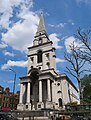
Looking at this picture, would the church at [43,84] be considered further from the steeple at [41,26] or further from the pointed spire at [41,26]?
A: the pointed spire at [41,26]

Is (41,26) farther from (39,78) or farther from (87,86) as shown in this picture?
(87,86)

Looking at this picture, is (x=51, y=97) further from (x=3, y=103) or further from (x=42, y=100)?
(x=3, y=103)

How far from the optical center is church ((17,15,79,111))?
38.2 metres

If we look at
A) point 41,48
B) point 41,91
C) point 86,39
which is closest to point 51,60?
point 41,48

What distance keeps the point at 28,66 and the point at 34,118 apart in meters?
30.2

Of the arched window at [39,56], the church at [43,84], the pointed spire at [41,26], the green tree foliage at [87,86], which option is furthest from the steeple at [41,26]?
the green tree foliage at [87,86]

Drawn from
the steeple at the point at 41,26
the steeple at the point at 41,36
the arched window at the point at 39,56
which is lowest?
the arched window at the point at 39,56

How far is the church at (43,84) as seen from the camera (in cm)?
3816

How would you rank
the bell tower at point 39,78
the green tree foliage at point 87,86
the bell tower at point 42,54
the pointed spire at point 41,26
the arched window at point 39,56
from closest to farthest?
1. the bell tower at point 39,78
2. the bell tower at point 42,54
3. the green tree foliage at point 87,86
4. the arched window at point 39,56
5. the pointed spire at point 41,26

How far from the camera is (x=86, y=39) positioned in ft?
74.1

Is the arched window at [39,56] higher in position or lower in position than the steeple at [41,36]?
lower

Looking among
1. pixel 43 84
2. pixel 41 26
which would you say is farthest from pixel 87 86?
pixel 41 26

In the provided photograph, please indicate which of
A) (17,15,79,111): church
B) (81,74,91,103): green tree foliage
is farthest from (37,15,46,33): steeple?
(81,74,91,103): green tree foliage

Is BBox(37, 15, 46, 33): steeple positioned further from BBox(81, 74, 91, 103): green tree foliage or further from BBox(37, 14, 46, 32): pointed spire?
BBox(81, 74, 91, 103): green tree foliage
